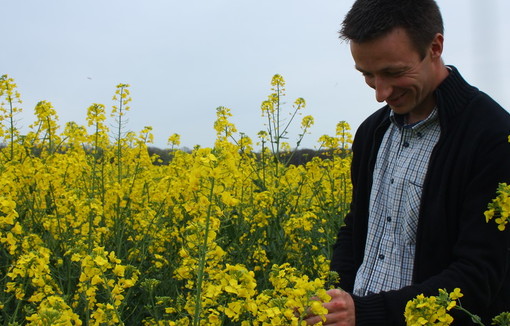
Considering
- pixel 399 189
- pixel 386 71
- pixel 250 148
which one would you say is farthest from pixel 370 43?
pixel 250 148

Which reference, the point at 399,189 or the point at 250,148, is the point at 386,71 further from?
the point at 250,148

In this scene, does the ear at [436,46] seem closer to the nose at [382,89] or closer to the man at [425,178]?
the man at [425,178]

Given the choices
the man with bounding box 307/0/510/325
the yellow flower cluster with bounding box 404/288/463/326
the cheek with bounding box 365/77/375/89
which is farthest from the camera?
the cheek with bounding box 365/77/375/89

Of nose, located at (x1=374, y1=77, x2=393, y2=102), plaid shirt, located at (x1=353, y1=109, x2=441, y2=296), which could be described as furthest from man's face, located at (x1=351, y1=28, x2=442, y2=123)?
A: plaid shirt, located at (x1=353, y1=109, x2=441, y2=296)

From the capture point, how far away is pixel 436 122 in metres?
2.26

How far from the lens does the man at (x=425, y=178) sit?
1.97m

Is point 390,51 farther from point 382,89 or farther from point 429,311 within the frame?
point 429,311

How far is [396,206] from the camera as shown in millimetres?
2307

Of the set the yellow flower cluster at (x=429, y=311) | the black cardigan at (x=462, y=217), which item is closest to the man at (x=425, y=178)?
the black cardigan at (x=462, y=217)

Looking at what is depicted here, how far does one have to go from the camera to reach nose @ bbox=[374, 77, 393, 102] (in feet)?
→ 7.00

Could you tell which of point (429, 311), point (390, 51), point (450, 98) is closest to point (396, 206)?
point (450, 98)

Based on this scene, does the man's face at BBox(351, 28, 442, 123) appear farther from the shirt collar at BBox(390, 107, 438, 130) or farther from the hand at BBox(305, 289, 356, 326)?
the hand at BBox(305, 289, 356, 326)

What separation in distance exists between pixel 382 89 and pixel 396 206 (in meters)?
0.45

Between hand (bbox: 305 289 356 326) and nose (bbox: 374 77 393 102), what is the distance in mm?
670
